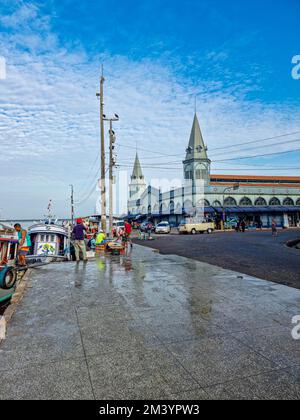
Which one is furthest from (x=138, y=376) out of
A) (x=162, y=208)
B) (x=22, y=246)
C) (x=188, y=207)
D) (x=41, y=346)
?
(x=162, y=208)

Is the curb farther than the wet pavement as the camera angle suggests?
Yes

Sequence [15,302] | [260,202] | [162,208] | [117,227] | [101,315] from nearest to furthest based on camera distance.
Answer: [101,315] < [15,302] < [117,227] < [260,202] < [162,208]

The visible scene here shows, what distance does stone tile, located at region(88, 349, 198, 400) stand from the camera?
2.94 m

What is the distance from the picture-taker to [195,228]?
38125mm

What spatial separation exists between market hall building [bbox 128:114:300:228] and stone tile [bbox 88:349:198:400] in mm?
45201

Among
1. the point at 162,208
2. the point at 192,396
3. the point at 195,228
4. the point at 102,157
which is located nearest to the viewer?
the point at 192,396

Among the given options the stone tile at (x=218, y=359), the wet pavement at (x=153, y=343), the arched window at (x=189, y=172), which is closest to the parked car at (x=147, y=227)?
the wet pavement at (x=153, y=343)

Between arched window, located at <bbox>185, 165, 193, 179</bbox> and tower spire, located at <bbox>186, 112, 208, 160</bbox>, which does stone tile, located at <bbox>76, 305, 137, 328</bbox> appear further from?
tower spire, located at <bbox>186, 112, 208, 160</bbox>

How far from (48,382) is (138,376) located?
3.42 ft

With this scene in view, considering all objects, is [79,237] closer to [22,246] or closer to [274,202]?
[22,246]

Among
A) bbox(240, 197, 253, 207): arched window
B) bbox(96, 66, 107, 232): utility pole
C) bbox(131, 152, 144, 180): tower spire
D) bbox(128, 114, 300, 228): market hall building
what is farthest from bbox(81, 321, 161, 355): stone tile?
bbox(131, 152, 144, 180): tower spire
